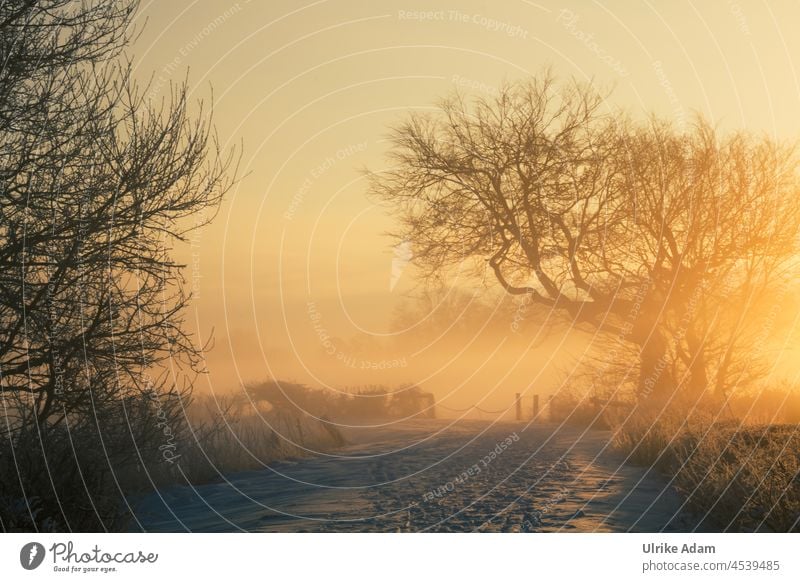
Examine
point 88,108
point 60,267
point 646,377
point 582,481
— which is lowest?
point 582,481

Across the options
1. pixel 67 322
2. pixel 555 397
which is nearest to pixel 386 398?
pixel 555 397

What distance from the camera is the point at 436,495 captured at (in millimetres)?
12719

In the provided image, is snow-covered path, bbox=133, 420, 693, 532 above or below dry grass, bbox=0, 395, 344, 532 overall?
below

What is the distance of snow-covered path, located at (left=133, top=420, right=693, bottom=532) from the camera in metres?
10.4

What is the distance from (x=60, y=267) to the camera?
35.4 ft

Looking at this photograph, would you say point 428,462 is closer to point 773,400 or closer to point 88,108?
point 88,108

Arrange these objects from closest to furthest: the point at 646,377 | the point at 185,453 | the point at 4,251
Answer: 1. the point at 4,251
2. the point at 185,453
3. the point at 646,377

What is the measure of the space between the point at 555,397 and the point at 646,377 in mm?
6768
